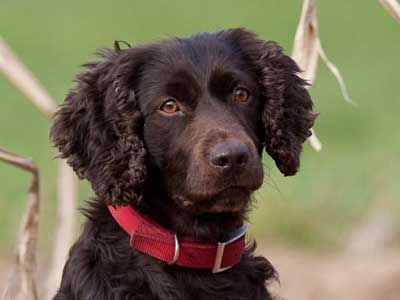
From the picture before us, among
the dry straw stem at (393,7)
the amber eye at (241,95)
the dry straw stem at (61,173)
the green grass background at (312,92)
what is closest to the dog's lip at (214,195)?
the amber eye at (241,95)

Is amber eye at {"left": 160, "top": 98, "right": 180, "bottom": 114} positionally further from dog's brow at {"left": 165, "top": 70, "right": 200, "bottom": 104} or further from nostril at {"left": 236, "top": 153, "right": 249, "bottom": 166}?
nostril at {"left": 236, "top": 153, "right": 249, "bottom": 166}

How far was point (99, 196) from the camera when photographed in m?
5.71

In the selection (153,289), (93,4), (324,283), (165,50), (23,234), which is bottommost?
(93,4)

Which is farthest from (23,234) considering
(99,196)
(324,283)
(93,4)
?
(93,4)

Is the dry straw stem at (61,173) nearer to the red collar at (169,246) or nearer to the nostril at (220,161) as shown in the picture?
the red collar at (169,246)

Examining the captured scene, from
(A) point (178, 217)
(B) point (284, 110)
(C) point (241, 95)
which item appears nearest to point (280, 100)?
(B) point (284, 110)

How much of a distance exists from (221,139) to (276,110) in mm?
538

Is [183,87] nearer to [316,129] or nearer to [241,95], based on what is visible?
[241,95]

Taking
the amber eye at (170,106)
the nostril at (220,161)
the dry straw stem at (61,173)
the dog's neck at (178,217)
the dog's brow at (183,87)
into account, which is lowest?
the dry straw stem at (61,173)

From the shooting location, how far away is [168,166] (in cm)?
570

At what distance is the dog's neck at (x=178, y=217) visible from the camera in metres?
5.73

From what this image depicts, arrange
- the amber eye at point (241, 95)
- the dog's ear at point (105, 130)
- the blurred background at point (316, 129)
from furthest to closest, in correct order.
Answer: the blurred background at point (316, 129) < the amber eye at point (241, 95) < the dog's ear at point (105, 130)

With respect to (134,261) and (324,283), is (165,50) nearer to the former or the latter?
(134,261)

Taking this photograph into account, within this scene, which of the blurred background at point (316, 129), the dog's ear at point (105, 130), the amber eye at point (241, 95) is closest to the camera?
the dog's ear at point (105, 130)
